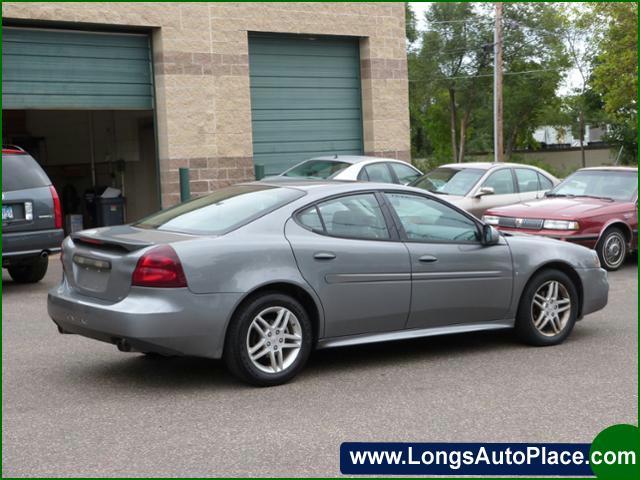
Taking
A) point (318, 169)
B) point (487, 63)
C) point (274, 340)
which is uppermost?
point (487, 63)

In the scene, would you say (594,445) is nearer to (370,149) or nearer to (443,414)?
(443,414)

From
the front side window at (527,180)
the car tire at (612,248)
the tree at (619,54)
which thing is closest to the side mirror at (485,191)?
the front side window at (527,180)

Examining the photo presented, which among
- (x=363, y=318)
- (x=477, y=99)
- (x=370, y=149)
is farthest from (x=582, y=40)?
(x=363, y=318)

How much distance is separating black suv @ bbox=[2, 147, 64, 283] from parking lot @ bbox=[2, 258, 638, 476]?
10.5ft

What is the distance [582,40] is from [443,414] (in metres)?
50.5

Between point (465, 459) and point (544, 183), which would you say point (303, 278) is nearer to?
point (465, 459)

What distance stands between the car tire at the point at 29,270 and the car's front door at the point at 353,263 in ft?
21.8

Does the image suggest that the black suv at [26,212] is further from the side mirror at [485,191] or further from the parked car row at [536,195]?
the side mirror at [485,191]

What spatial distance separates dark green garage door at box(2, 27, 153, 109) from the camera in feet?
55.2

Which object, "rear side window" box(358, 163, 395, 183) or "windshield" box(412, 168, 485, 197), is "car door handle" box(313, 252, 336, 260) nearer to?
"windshield" box(412, 168, 485, 197)

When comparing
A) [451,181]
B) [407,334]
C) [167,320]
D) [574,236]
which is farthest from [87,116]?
[167,320]

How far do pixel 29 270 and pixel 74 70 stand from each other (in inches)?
221

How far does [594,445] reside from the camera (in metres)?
5.50

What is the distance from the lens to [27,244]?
11953mm
